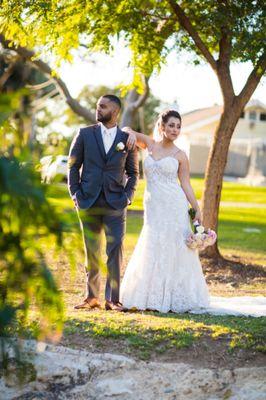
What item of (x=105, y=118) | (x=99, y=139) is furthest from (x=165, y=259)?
(x=105, y=118)

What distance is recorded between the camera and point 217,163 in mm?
13391

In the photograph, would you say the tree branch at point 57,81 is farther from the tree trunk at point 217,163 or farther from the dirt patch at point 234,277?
the dirt patch at point 234,277

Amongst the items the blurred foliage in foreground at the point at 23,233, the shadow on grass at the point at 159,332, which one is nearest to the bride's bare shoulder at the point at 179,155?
the shadow on grass at the point at 159,332

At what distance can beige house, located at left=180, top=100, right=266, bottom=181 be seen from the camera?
44.0 m

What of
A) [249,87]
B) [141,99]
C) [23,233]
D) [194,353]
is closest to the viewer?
[23,233]

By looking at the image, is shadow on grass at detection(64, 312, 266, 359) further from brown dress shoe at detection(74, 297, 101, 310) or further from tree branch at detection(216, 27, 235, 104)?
tree branch at detection(216, 27, 235, 104)

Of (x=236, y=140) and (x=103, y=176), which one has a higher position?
(x=236, y=140)

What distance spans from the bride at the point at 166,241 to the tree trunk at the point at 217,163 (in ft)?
15.8

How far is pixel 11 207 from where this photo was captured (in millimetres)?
2934

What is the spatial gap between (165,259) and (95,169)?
4.39 ft

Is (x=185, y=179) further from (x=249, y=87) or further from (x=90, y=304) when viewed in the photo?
(x=249, y=87)

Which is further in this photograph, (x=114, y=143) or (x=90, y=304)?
(x=90, y=304)

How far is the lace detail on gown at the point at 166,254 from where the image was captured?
333 inches

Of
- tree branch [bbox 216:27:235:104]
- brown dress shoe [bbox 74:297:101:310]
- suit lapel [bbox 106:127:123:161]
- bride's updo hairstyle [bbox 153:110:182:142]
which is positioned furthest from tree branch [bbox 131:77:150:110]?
brown dress shoe [bbox 74:297:101:310]
